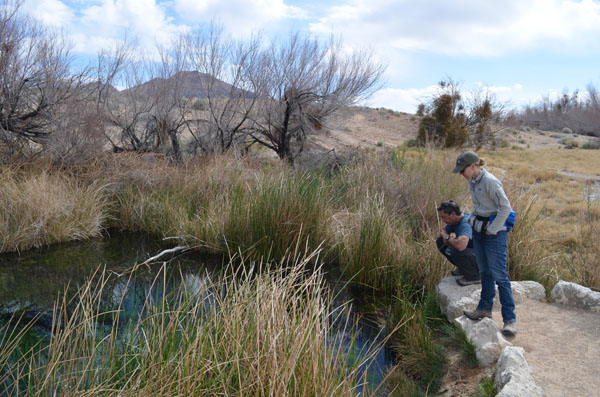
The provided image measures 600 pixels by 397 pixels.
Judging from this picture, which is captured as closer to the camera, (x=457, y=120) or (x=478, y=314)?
(x=478, y=314)

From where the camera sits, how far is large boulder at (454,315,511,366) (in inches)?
134

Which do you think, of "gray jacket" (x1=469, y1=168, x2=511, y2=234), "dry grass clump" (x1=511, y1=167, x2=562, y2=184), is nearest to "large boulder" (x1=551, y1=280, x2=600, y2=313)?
"gray jacket" (x1=469, y1=168, x2=511, y2=234)

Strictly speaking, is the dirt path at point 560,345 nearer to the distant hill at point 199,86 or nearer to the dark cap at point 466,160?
the dark cap at point 466,160

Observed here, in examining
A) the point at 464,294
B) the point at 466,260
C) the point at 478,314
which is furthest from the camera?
the point at 466,260

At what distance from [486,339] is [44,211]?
5.99 meters

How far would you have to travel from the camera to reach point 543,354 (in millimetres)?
3330

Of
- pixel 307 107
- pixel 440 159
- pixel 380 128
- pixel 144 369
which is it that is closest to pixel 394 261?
pixel 144 369

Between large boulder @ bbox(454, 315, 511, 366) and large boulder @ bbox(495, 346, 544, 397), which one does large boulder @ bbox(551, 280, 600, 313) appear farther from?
large boulder @ bbox(495, 346, 544, 397)

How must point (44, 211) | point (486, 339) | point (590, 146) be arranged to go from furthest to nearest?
point (590, 146) → point (44, 211) → point (486, 339)

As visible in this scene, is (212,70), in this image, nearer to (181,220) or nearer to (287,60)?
(287,60)

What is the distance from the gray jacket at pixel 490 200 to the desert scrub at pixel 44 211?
5782 mm

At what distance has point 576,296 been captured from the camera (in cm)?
412

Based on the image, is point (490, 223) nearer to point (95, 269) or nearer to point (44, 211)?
point (95, 269)

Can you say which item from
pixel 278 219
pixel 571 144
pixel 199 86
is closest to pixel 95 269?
pixel 278 219
